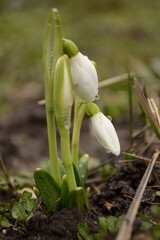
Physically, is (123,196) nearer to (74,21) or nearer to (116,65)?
(116,65)

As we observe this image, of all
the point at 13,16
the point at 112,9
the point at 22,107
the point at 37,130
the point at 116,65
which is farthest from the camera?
the point at 112,9

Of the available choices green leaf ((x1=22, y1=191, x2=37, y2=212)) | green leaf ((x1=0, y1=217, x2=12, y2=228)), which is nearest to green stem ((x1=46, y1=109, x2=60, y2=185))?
green leaf ((x1=22, y1=191, x2=37, y2=212))

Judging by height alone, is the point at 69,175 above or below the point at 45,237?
above

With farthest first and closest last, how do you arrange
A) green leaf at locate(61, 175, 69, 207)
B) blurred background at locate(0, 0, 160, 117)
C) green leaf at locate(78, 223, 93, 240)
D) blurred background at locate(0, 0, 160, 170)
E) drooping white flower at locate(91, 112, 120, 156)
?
blurred background at locate(0, 0, 160, 117) → blurred background at locate(0, 0, 160, 170) → green leaf at locate(61, 175, 69, 207) → drooping white flower at locate(91, 112, 120, 156) → green leaf at locate(78, 223, 93, 240)

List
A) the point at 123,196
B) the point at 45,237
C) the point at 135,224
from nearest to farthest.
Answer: the point at 135,224
the point at 45,237
the point at 123,196

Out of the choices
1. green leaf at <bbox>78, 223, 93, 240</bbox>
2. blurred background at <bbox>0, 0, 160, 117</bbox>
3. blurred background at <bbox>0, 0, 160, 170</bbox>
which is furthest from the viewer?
blurred background at <bbox>0, 0, 160, 117</bbox>

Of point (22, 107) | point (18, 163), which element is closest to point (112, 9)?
point (22, 107)

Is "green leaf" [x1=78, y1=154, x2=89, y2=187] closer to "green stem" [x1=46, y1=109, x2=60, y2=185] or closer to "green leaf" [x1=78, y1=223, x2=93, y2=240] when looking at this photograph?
"green stem" [x1=46, y1=109, x2=60, y2=185]

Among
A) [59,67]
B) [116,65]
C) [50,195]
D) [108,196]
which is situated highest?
[59,67]
